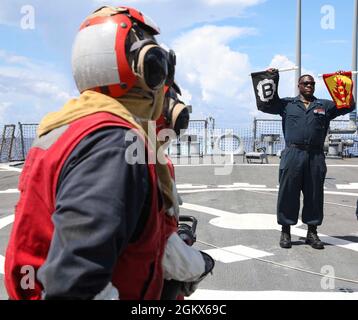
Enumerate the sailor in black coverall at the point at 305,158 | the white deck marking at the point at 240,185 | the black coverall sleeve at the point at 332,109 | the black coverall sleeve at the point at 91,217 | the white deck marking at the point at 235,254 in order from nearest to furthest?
the black coverall sleeve at the point at 91,217 < the white deck marking at the point at 235,254 < the sailor in black coverall at the point at 305,158 < the black coverall sleeve at the point at 332,109 < the white deck marking at the point at 240,185

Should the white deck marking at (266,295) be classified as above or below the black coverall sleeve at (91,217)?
below

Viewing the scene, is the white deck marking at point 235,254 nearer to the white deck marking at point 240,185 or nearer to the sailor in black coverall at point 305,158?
the sailor in black coverall at point 305,158

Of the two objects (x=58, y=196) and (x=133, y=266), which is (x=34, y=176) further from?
(x=133, y=266)

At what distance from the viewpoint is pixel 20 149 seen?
63.9ft

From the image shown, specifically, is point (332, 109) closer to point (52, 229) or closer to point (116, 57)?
point (116, 57)

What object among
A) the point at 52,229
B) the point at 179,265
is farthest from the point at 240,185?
the point at 52,229

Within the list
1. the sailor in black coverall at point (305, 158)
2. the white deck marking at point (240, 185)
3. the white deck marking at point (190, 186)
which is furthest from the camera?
the white deck marking at point (240, 185)

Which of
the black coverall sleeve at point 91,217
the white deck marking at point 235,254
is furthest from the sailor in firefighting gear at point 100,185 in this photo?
the white deck marking at point 235,254

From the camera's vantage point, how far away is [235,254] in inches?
195

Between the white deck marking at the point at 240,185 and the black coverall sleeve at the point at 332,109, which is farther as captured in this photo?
the white deck marking at the point at 240,185

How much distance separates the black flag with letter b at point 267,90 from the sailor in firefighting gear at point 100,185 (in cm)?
402

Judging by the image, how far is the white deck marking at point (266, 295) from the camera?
3680 mm

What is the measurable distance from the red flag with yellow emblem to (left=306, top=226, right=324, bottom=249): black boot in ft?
5.34

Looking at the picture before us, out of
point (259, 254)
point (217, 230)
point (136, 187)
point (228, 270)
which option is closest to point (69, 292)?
point (136, 187)
